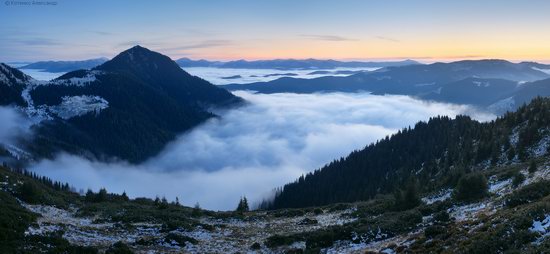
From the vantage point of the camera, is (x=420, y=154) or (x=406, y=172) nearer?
(x=406, y=172)

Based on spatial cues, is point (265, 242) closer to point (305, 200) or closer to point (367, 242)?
point (367, 242)

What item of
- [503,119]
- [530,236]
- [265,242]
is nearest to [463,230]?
[530,236]

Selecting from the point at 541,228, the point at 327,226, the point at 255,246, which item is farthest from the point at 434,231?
the point at 327,226

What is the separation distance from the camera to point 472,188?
47.9 metres

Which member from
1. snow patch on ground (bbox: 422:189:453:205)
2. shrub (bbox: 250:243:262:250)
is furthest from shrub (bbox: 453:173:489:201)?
shrub (bbox: 250:243:262:250)

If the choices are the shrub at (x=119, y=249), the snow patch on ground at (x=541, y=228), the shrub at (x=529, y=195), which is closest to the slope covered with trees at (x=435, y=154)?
the shrub at (x=529, y=195)

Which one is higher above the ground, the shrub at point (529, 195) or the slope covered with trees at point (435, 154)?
the shrub at point (529, 195)

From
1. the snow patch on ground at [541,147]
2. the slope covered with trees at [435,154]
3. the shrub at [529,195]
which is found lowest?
the slope covered with trees at [435,154]

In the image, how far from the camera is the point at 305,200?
186500mm

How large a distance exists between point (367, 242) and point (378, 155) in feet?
504

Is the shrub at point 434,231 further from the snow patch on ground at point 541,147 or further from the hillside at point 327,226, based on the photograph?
the snow patch on ground at point 541,147

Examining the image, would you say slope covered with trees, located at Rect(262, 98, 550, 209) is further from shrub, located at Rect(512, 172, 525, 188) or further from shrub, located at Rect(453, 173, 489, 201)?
shrub, located at Rect(453, 173, 489, 201)

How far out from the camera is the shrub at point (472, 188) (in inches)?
1866

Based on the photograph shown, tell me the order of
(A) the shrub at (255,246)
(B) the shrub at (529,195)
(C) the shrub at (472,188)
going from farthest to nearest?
(C) the shrub at (472,188) → (A) the shrub at (255,246) → (B) the shrub at (529,195)
